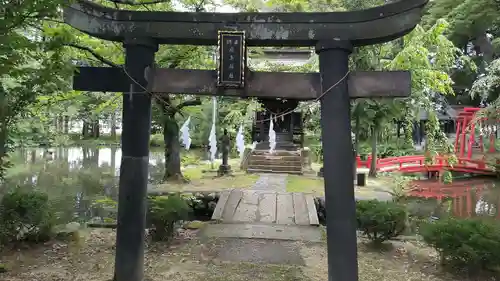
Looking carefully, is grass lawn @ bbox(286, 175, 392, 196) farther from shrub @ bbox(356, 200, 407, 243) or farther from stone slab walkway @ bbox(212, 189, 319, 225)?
shrub @ bbox(356, 200, 407, 243)

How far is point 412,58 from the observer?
1334 cm

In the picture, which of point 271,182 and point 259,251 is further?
point 271,182

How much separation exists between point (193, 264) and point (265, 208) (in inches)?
182

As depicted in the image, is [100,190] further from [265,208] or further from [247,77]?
[247,77]

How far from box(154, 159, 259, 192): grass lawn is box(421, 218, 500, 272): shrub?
8.24 meters

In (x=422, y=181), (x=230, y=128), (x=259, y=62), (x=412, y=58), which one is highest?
(x=259, y=62)

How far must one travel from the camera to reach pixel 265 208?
10664mm

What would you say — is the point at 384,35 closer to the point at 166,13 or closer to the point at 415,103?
the point at 166,13

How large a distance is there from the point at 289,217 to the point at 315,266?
3.54 meters

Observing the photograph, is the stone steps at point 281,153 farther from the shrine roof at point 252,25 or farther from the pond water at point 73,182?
the shrine roof at point 252,25

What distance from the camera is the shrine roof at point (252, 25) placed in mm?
4625

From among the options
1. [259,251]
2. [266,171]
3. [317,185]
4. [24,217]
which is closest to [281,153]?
[266,171]

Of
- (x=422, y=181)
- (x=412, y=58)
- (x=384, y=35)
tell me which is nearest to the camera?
(x=384, y=35)

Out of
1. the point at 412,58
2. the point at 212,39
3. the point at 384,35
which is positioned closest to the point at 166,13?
the point at 212,39
